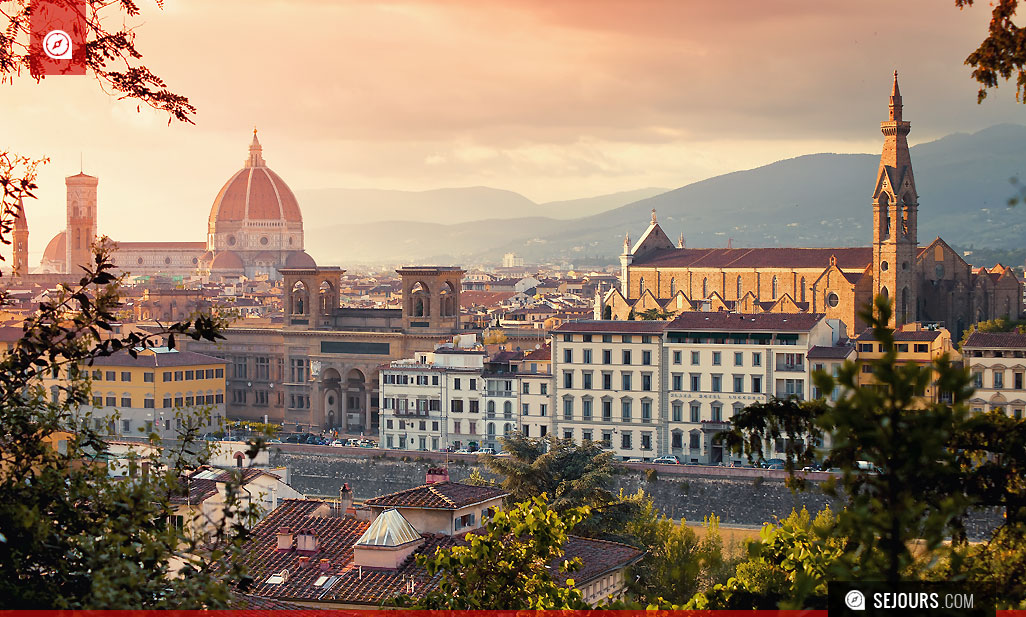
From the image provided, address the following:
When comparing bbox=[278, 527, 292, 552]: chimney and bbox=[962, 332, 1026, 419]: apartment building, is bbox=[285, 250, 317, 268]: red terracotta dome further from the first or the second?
bbox=[278, 527, 292, 552]: chimney

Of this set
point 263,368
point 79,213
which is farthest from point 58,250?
point 263,368

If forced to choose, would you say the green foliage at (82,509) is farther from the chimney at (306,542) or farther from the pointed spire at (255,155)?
the pointed spire at (255,155)

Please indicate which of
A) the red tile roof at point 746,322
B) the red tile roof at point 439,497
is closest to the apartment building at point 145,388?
the red tile roof at point 746,322

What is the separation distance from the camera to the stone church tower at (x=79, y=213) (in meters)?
164

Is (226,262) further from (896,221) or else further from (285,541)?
(285,541)

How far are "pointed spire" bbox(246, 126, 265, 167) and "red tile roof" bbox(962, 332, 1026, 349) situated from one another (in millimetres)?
136683

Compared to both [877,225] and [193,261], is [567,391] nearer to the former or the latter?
[877,225]

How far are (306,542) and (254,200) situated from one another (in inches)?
6033

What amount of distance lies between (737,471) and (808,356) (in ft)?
20.5

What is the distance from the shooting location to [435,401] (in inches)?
2534

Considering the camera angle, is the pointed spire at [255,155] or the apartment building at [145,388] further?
the pointed spire at [255,155]

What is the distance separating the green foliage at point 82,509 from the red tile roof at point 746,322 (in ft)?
157

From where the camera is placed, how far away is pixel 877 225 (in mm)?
84500

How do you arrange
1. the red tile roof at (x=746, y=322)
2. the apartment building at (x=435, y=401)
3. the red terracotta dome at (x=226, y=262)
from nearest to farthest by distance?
the red tile roof at (x=746, y=322), the apartment building at (x=435, y=401), the red terracotta dome at (x=226, y=262)
